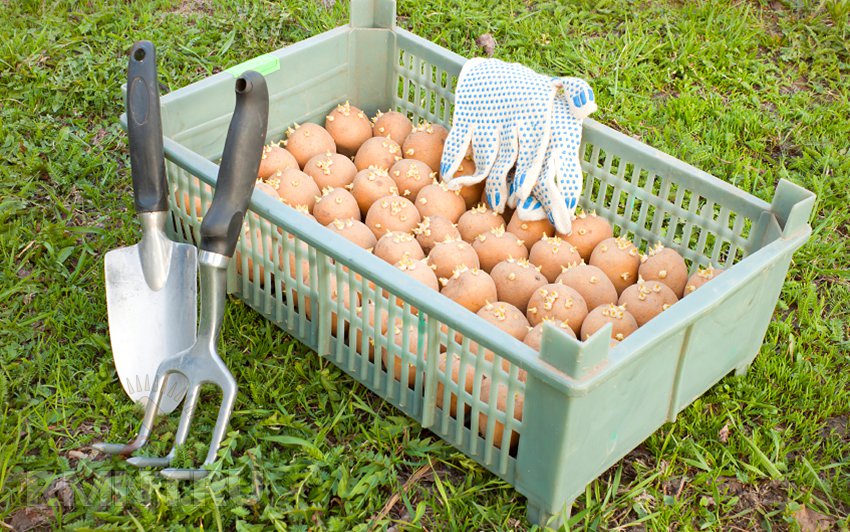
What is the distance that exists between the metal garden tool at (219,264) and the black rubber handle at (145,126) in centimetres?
15

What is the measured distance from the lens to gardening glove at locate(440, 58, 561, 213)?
207cm

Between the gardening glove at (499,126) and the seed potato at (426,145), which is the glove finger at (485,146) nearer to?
the gardening glove at (499,126)

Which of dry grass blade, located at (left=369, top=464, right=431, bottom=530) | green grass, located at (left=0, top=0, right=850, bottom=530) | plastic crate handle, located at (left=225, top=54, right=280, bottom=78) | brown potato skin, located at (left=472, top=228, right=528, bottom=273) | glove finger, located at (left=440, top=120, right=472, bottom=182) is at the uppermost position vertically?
plastic crate handle, located at (left=225, top=54, right=280, bottom=78)

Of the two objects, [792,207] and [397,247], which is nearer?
[792,207]

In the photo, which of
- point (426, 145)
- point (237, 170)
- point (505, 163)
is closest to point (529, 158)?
point (505, 163)

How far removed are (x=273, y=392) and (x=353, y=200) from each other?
44 centimetres

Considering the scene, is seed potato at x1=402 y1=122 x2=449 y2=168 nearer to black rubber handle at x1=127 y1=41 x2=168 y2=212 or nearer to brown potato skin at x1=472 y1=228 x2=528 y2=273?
brown potato skin at x1=472 y1=228 x2=528 y2=273

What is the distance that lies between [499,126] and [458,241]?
291mm

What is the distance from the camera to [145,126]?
1.84 m

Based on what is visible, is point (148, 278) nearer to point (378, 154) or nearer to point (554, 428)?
point (378, 154)

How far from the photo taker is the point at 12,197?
2359mm

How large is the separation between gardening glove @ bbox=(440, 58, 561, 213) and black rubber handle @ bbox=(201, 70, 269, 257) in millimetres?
500

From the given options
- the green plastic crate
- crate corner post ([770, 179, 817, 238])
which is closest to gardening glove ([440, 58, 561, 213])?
the green plastic crate

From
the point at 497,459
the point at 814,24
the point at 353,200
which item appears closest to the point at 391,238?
the point at 353,200
